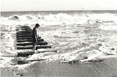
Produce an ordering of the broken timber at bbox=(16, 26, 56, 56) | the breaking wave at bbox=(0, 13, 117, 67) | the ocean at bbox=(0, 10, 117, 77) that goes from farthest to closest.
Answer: the broken timber at bbox=(16, 26, 56, 56)
the breaking wave at bbox=(0, 13, 117, 67)
the ocean at bbox=(0, 10, 117, 77)

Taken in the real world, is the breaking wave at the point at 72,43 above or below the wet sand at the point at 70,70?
above

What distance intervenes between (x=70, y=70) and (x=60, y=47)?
1540 millimetres

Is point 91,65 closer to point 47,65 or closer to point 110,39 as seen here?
point 47,65

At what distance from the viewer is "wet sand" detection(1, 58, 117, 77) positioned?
4.46 metres

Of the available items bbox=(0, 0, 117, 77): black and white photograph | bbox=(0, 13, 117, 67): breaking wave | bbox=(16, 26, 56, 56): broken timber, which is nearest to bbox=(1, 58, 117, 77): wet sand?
bbox=(0, 0, 117, 77): black and white photograph

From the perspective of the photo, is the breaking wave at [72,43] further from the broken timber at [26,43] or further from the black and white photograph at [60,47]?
the broken timber at [26,43]

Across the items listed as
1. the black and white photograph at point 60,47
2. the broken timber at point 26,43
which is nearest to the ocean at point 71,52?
the black and white photograph at point 60,47

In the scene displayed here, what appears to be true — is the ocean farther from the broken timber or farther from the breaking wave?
the broken timber

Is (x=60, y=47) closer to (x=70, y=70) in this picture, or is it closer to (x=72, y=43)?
(x=72, y=43)

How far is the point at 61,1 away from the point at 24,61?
197 centimetres

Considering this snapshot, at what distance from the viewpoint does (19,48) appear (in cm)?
585

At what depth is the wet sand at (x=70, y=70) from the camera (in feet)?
14.6

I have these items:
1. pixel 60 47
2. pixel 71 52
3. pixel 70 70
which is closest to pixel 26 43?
pixel 60 47

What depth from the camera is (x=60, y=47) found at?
614cm
